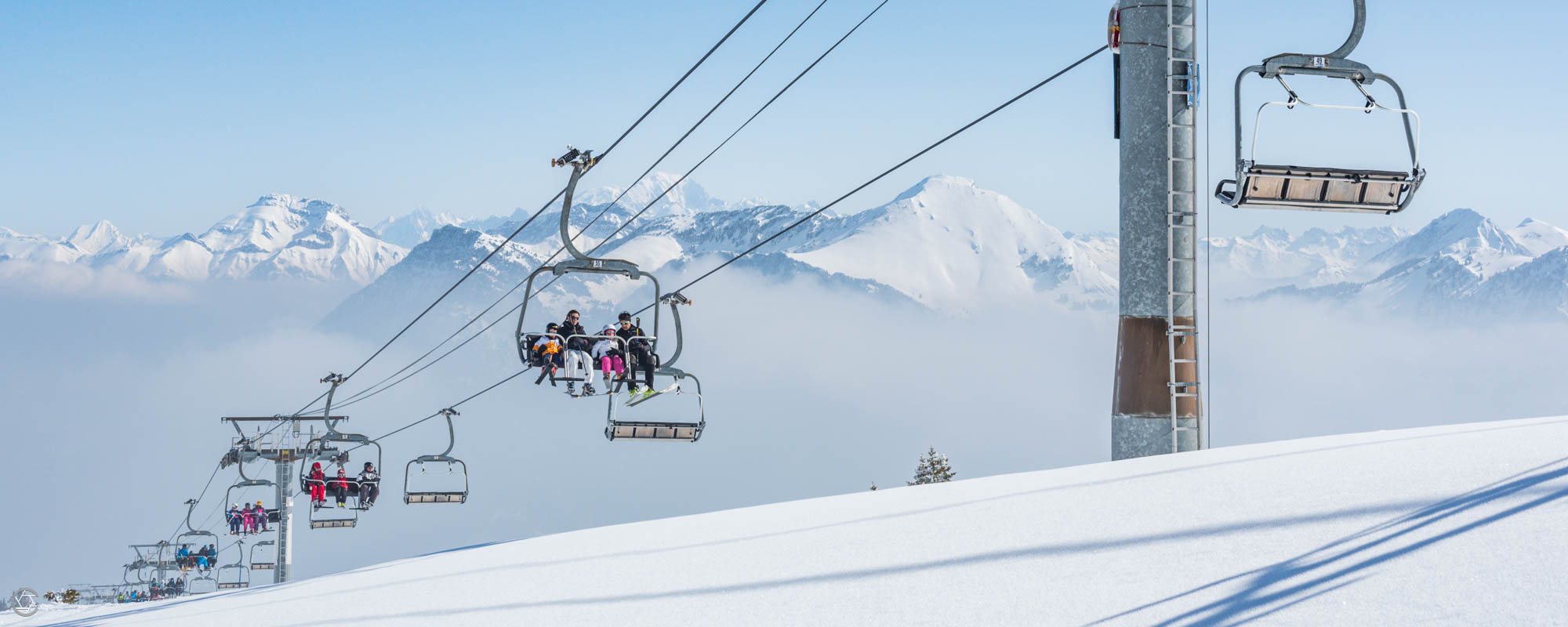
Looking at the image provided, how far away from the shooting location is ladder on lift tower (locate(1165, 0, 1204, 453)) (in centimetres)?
798

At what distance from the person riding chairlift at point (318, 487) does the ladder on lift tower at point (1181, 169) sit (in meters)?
24.8

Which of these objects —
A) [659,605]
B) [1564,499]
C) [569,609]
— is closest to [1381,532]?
[1564,499]

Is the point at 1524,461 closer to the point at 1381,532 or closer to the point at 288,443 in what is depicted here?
the point at 1381,532

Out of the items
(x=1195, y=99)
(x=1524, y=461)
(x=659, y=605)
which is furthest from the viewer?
(x=1195, y=99)

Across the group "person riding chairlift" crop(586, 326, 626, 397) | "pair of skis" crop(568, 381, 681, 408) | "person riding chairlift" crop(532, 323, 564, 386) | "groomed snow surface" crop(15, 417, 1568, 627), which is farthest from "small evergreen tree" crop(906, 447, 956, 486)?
"groomed snow surface" crop(15, 417, 1568, 627)

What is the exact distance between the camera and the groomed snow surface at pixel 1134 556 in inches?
173

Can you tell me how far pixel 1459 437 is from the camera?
698cm

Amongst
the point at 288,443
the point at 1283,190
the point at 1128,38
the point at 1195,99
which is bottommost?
the point at 288,443

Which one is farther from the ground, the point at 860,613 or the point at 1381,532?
the point at 1381,532

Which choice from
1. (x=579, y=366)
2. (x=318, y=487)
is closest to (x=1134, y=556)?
(x=579, y=366)

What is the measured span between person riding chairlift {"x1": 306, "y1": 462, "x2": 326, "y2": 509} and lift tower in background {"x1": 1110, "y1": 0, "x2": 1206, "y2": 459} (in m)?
24.3

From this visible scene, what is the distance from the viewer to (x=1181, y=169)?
315 inches

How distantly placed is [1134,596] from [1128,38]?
4761 mm

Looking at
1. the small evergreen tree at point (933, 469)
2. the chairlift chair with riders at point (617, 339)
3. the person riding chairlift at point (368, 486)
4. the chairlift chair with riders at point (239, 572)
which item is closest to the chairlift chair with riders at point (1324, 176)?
the chairlift chair with riders at point (617, 339)
